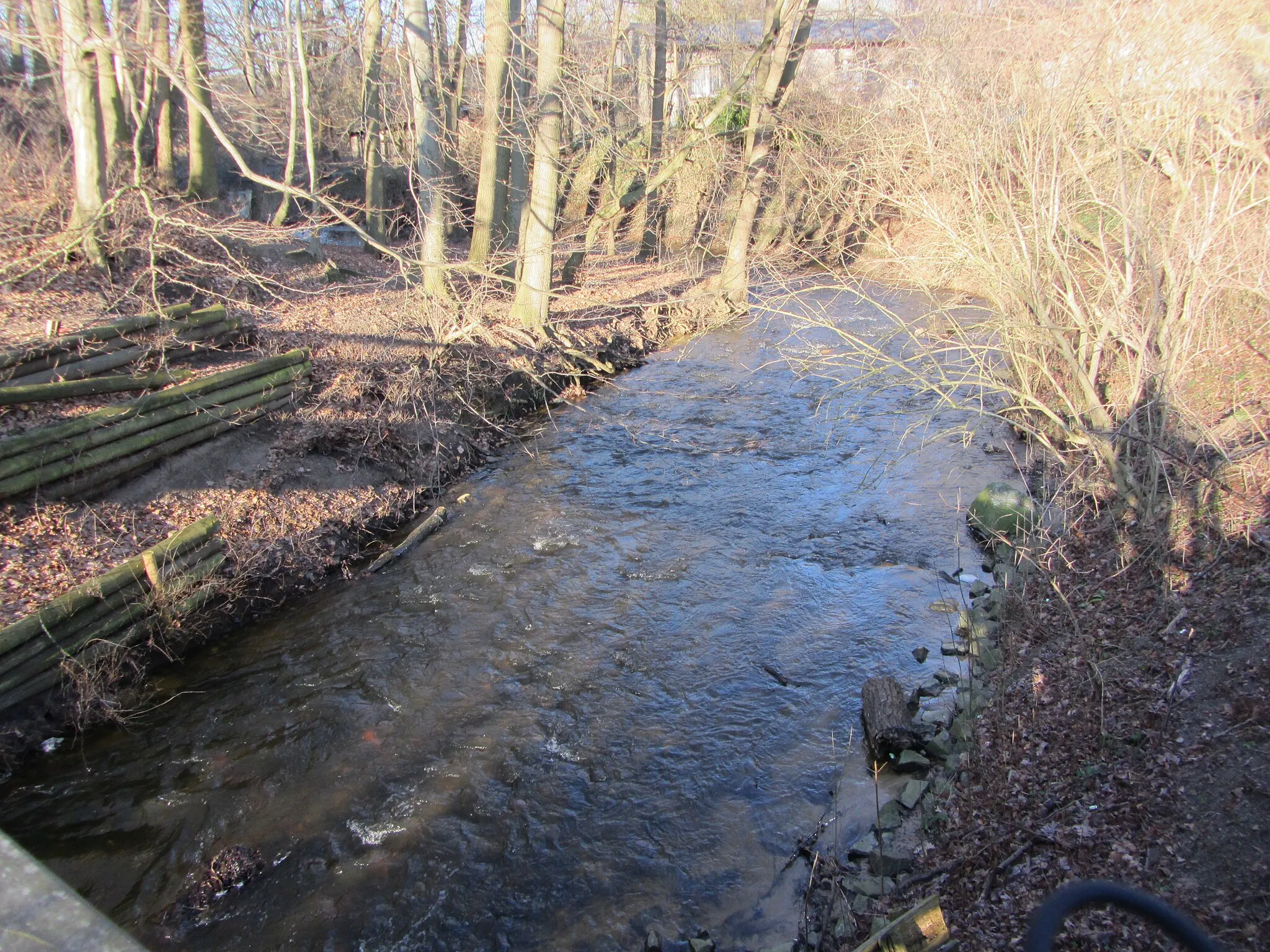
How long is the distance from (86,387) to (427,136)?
7418mm

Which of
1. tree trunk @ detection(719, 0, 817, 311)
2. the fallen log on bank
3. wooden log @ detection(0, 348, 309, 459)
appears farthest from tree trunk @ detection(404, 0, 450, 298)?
tree trunk @ detection(719, 0, 817, 311)

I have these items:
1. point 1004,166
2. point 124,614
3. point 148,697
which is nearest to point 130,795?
point 148,697

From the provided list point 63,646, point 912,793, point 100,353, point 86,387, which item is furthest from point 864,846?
point 100,353

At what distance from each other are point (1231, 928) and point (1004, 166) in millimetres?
7371

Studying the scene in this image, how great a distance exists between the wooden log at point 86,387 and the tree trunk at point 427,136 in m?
4.29

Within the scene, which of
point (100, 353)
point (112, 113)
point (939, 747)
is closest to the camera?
point (939, 747)

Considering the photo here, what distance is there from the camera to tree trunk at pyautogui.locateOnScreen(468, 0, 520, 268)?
14.8m

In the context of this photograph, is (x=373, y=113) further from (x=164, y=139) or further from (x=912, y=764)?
(x=912, y=764)

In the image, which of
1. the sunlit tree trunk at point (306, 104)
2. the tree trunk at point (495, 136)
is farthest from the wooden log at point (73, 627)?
the tree trunk at point (495, 136)

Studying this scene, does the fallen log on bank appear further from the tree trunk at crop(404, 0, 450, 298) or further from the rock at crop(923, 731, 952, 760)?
the rock at crop(923, 731, 952, 760)

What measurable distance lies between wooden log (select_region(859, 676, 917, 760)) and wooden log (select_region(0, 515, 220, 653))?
6.70 m

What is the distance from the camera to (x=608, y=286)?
70.4 ft

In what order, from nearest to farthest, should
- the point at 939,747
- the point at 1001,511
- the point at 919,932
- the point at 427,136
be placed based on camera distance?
1. the point at 919,932
2. the point at 939,747
3. the point at 1001,511
4. the point at 427,136

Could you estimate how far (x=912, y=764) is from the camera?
6.62 metres
